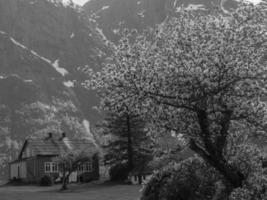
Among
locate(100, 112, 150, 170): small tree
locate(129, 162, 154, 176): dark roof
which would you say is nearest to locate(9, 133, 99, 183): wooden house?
locate(100, 112, 150, 170): small tree

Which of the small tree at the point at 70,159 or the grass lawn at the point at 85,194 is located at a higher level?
the small tree at the point at 70,159

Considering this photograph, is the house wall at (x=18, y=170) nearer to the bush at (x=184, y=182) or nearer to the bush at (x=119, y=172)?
the bush at (x=119, y=172)

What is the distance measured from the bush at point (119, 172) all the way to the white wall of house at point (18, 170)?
2823cm

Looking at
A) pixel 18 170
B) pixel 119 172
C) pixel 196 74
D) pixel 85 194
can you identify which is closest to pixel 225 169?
pixel 196 74

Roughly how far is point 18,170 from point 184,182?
81.5 meters

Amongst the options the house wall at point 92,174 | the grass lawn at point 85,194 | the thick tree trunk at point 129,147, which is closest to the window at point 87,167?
the house wall at point 92,174

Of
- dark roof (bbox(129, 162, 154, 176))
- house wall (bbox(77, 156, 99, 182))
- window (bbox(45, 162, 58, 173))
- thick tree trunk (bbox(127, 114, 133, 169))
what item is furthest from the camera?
window (bbox(45, 162, 58, 173))

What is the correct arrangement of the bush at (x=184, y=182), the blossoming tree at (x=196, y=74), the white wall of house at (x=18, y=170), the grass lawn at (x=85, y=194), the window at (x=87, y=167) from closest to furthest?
the blossoming tree at (x=196, y=74), the bush at (x=184, y=182), the grass lawn at (x=85, y=194), the window at (x=87, y=167), the white wall of house at (x=18, y=170)

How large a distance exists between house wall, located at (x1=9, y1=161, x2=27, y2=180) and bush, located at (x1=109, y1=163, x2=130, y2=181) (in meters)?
28.1

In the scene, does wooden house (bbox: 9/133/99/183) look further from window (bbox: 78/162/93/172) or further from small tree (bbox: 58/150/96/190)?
small tree (bbox: 58/150/96/190)

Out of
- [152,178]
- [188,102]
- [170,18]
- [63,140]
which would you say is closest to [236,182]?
[188,102]

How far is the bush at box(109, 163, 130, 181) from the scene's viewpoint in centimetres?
7025

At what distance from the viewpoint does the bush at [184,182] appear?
67.2 ft

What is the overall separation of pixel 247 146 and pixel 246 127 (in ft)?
4.24
